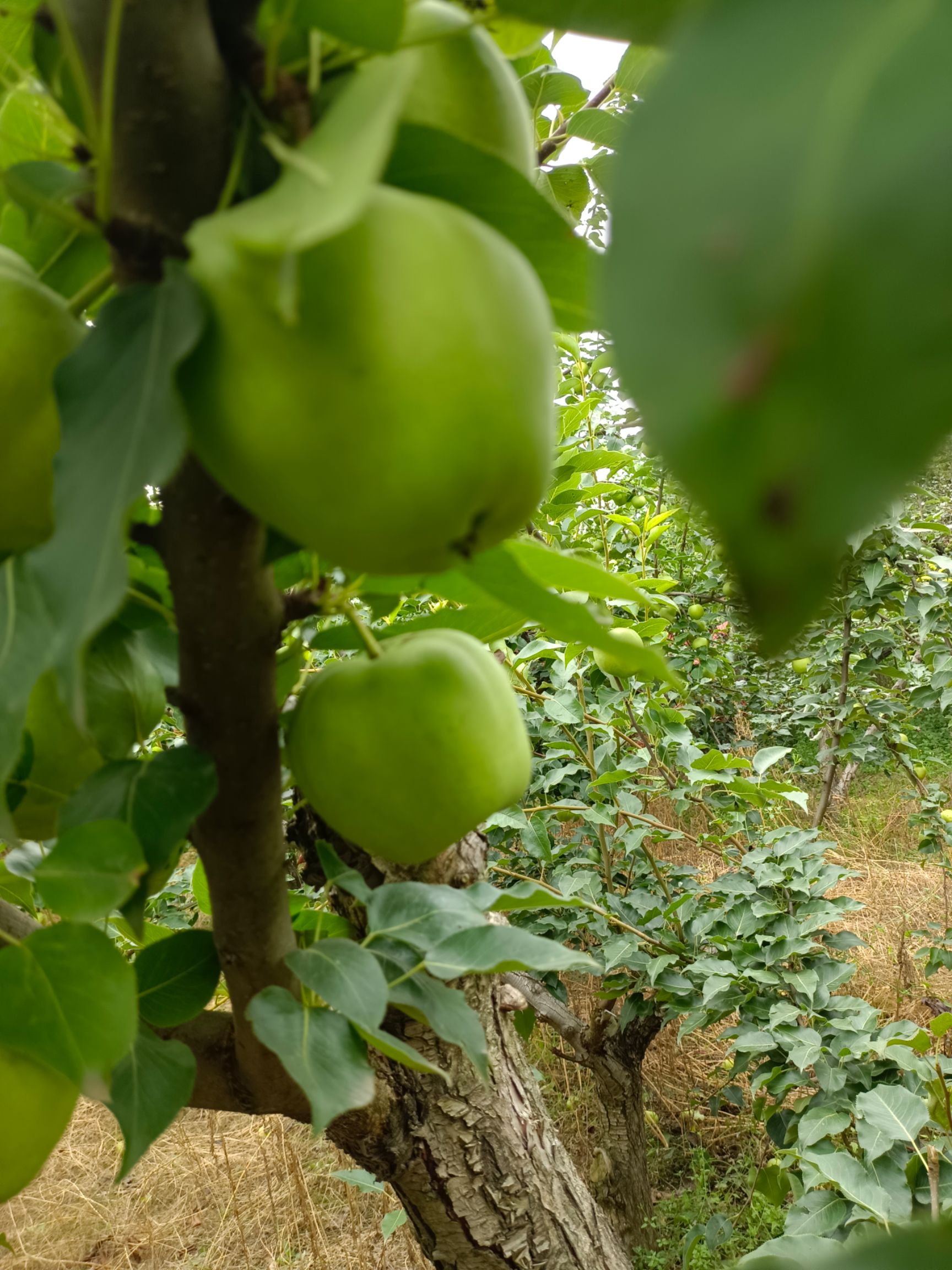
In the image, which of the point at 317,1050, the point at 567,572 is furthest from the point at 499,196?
the point at 317,1050

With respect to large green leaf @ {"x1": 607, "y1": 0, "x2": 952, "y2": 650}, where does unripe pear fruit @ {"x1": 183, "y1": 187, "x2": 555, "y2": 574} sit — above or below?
below

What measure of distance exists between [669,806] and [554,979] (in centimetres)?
151

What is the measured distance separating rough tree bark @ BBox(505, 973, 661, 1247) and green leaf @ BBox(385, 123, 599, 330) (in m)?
1.46

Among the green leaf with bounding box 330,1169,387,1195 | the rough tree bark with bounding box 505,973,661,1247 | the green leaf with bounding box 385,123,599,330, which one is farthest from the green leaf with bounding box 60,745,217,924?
the rough tree bark with bounding box 505,973,661,1247

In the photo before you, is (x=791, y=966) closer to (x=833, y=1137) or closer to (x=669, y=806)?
(x=833, y=1137)

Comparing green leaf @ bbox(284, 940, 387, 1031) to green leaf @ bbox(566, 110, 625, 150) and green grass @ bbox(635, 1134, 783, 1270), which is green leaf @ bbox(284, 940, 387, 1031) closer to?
green leaf @ bbox(566, 110, 625, 150)

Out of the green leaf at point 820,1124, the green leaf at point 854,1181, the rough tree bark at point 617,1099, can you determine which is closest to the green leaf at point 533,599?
the green leaf at point 854,1181

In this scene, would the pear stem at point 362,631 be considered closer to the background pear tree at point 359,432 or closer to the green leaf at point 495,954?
the background pear tree at point 359,432

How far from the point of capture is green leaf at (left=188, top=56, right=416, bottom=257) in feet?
0.48

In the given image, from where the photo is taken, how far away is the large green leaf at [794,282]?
0.09 metres

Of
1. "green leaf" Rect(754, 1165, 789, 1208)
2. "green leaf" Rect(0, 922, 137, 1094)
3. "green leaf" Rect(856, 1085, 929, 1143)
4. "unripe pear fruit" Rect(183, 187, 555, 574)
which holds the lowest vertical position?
"green leaf" Rect(754, 1165, 789, 1208)

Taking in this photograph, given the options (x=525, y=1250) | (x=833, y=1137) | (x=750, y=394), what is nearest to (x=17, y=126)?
(x=750, y=394)

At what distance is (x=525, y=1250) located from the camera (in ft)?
2.68

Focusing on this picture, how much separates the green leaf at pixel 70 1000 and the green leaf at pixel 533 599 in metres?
0.19
